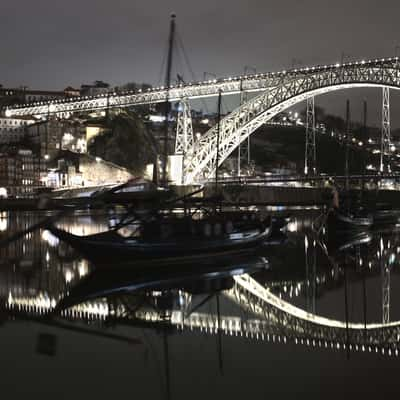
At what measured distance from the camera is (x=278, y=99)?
40.8m

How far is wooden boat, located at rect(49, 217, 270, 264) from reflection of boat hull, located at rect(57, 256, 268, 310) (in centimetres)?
32

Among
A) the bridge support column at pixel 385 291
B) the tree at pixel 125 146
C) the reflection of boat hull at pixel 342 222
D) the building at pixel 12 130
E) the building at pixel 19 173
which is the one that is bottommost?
the bridge support column at pixel 385 291

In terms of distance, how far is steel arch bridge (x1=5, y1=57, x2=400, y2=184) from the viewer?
36312mm

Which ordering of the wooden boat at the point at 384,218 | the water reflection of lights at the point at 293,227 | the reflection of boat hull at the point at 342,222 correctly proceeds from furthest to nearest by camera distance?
1. the wooden boat at the point at 384,218
2. the water reflection of lights at the point at 293,227
3. the reflection of boat hull at the point at 342,222

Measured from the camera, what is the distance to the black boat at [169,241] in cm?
1496

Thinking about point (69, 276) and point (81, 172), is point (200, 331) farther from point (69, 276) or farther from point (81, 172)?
point (81, 172)

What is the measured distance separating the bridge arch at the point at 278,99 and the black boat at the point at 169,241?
2130 centimetres

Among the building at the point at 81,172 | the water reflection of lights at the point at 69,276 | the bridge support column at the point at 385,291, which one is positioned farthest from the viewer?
the building at the point at 81,172

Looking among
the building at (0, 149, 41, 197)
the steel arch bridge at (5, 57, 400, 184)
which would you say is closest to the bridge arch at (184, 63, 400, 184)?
the steel arch bridge at (5, 57, 400, 184)

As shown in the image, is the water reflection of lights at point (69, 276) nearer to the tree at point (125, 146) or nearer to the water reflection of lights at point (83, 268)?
the water reflection of lights at point (83, 268)

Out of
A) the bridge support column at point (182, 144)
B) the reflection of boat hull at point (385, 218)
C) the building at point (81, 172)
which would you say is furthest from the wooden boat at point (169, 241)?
the building at point (81, 172)

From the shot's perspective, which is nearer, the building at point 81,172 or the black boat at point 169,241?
the black boat at point 169,241

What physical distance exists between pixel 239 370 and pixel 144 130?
6739 cm

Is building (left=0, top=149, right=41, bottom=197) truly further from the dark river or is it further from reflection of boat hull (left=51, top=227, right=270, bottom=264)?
reflection of boat hull (left=51, top=227, right=270, bottom=264)
